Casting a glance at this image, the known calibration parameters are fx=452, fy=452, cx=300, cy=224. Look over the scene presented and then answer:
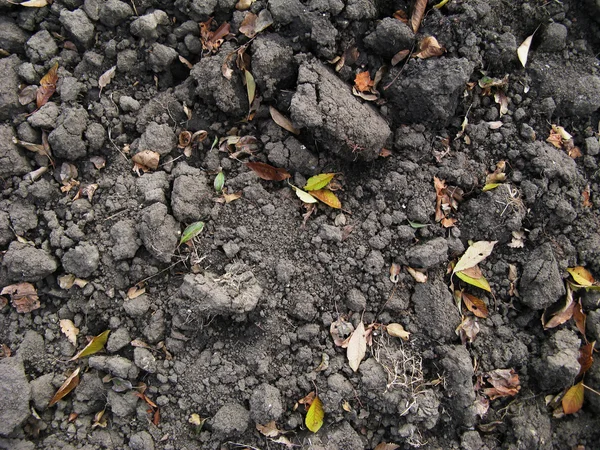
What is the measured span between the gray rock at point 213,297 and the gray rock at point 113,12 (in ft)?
4.83

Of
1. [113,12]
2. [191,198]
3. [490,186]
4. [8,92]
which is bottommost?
[191,198]

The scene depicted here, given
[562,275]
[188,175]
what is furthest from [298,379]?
[562,275]

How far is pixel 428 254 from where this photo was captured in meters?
2.41

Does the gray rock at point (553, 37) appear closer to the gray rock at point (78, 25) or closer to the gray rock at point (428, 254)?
the gray rock at point (428, 254)

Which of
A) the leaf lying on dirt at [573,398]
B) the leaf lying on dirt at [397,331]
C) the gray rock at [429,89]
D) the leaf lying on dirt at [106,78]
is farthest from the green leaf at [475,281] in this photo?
the leaf lying on dirt at [106,78]

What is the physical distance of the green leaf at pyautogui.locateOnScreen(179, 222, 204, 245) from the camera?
2394mm

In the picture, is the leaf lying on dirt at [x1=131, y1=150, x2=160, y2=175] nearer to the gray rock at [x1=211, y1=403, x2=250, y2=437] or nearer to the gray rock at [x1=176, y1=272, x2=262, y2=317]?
the gray rock at [x1=176, y1=272, x2=262, y2=317]

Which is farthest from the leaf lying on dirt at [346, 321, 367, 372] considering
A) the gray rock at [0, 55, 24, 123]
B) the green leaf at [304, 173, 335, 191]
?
the gray rock at [0, 55, 24, 123]

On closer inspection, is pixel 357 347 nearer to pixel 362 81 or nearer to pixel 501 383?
pixel 501 383

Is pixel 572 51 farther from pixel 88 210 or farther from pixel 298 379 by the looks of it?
pixel 88 210

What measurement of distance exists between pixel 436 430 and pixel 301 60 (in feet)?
7.05

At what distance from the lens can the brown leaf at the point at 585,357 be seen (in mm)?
2539

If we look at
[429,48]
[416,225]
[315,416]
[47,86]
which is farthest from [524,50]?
[47,86]

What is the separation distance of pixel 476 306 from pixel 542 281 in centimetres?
38
